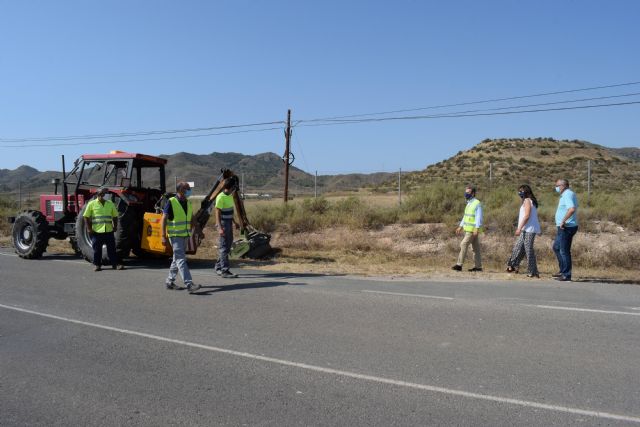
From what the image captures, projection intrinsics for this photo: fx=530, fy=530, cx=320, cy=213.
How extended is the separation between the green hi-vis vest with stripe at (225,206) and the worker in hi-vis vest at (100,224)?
2.49 metres

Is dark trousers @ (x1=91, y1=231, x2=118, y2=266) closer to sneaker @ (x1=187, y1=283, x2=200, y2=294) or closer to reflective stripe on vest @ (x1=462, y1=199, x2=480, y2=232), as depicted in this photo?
sneaker @ (x1=187, y1=283, x2=200, y2=294)

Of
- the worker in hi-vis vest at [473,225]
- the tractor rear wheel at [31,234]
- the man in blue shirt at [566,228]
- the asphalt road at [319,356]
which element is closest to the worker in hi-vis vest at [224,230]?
the asphalt road at [319,356]

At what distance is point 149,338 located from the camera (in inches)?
245

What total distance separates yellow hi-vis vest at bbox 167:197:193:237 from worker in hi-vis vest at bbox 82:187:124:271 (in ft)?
9.10

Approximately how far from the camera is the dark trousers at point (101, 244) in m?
11.0

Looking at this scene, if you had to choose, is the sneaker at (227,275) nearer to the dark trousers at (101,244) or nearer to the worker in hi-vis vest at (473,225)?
the dark trousers at (101,244)

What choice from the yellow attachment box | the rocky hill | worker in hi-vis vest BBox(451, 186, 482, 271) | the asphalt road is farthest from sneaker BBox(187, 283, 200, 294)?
the rocky hill

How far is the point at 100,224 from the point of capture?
11.0 meters

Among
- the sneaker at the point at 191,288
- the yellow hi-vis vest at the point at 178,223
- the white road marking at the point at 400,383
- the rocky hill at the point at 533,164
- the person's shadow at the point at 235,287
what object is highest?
the rocky hill at the point at 533,164

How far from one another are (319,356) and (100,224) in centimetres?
720

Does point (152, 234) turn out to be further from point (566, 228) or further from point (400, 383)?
point (566, 228)

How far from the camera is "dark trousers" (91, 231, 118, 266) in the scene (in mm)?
11047

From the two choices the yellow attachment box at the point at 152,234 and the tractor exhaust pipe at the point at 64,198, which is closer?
the yellow attachment box at the point at 152,234

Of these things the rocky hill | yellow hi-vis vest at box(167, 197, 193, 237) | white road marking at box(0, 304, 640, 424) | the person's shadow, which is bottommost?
white road marking at box(0, 304, 640, 424)
